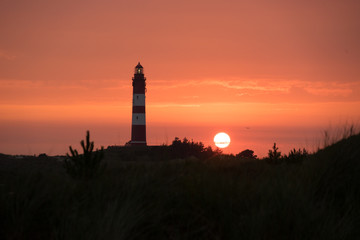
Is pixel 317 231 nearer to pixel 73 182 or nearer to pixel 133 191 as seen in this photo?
pixel 133 191

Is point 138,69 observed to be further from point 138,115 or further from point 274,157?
point 274,157

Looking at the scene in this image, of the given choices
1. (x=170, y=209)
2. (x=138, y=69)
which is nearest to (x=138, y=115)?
(x=138, y=69)

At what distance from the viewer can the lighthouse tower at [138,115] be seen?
1743 inches

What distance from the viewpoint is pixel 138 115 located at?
145 feet

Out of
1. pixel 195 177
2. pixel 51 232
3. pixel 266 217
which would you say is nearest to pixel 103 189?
pixel 51 232

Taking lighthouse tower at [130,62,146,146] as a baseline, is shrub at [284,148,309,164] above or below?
below

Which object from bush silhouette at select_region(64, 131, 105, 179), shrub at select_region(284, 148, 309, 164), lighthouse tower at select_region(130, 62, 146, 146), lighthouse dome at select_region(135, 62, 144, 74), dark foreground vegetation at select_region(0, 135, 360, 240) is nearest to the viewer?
dark foreground vegetation at select_region(0, 135, 360, 240)

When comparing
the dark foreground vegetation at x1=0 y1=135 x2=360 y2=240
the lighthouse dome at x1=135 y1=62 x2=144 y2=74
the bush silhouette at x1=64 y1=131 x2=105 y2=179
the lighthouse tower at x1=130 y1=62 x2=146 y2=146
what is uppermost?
the lighthouse dome at x1=135 y1=62 x2=144 y2=74

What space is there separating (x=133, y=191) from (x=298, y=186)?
3371mm

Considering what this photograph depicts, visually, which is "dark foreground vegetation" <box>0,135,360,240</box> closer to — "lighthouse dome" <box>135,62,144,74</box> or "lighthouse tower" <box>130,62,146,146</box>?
"lighthouse tower" <box>130,62,146,146</box>

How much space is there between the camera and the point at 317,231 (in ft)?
25.9

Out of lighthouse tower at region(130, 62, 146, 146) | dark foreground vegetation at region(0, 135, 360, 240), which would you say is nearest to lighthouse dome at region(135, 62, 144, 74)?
lighthouse tower at region(130, 62, 146, 146)

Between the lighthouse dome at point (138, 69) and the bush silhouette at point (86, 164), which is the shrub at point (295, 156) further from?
the lighthouse dome at point (138, 69)

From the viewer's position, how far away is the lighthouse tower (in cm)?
4428
